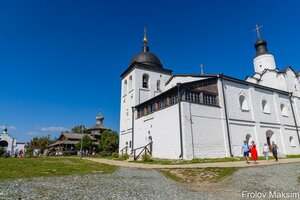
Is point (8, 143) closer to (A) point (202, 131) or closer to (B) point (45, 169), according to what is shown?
(B) point (45, 169)

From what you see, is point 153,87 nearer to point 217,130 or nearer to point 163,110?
point 163,110

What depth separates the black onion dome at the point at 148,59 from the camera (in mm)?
31691

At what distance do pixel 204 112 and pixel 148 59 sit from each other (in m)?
15.8

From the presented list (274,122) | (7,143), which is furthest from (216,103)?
(7,143)

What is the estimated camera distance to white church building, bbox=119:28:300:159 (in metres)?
18.7

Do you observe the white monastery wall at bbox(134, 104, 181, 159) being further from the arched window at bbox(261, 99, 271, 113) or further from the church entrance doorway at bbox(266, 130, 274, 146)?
the arched window at bbox(261, 99, 271, 113)

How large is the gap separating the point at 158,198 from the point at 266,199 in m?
2.95

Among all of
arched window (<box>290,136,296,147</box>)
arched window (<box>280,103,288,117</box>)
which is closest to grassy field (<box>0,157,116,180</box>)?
arched window (<box>290,136,296,147</box>)

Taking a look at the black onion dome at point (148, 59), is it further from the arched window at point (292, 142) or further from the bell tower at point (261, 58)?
the arched window at point (292, 142)

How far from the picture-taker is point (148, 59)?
32.0 metres

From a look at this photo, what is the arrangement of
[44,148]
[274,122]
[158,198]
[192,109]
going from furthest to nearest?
[44,148], [274,122], [192,109], [158,198]

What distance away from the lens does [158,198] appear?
17.9ft

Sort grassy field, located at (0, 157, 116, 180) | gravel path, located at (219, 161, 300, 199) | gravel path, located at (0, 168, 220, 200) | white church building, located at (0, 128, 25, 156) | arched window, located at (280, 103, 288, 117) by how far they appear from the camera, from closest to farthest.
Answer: gravel path, located at (0, 168, 220, 200) < gravel path, located at (219, 161, 300, 199) < grassy field, located at (0, 157, 116, 180) < arched window, located at (280, 103, 288, 117) < white church building, located at (0, 128, 25, 156)

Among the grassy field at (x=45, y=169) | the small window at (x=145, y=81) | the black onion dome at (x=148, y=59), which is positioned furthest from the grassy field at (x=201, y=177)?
the black onion dome at (x=148, y=59)
